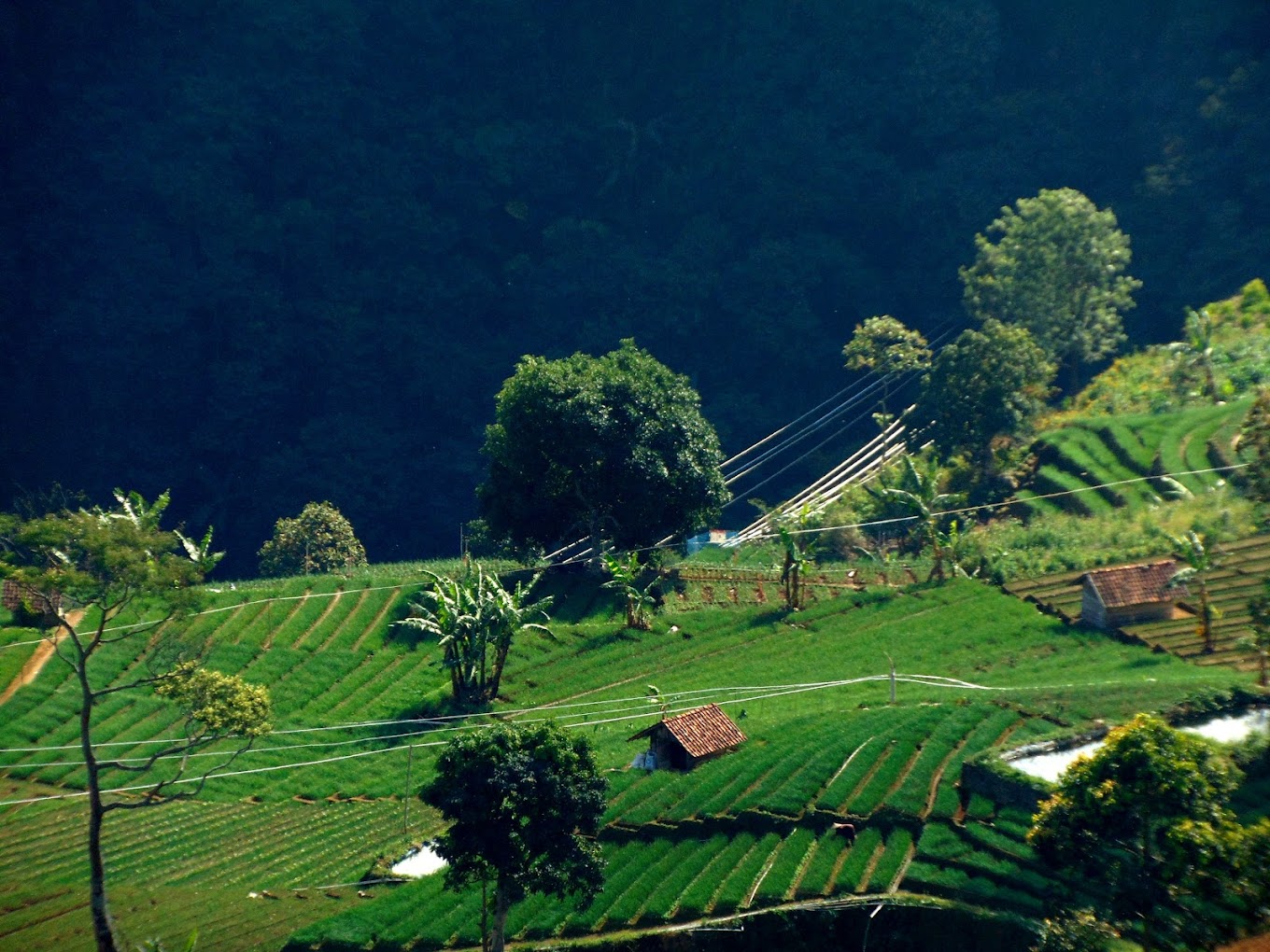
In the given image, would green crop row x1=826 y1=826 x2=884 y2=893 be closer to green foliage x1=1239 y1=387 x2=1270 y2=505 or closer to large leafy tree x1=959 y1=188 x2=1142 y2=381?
green foliage x1=1239 y1=387 x2=1270 y2=505

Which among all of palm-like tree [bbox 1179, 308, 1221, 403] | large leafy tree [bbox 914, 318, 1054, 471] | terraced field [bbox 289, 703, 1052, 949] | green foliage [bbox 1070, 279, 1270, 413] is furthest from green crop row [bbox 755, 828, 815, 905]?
palm-like tree [bbox 1179, 308, 1221, 403]

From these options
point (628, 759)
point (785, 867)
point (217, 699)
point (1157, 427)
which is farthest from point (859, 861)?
point (1157, 427)

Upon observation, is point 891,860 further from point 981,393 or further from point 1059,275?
point 1059,275

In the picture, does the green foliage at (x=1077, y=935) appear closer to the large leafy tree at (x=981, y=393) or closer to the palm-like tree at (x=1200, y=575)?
the palm-like tree at (x=1200, y=575)

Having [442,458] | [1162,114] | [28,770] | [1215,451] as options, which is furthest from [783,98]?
[28,770]

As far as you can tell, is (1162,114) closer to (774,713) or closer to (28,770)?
(774,713)

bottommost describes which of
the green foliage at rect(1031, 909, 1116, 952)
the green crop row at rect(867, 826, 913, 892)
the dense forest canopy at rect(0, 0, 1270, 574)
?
the green foliage at rect(1031, 909, 1116, 952)
